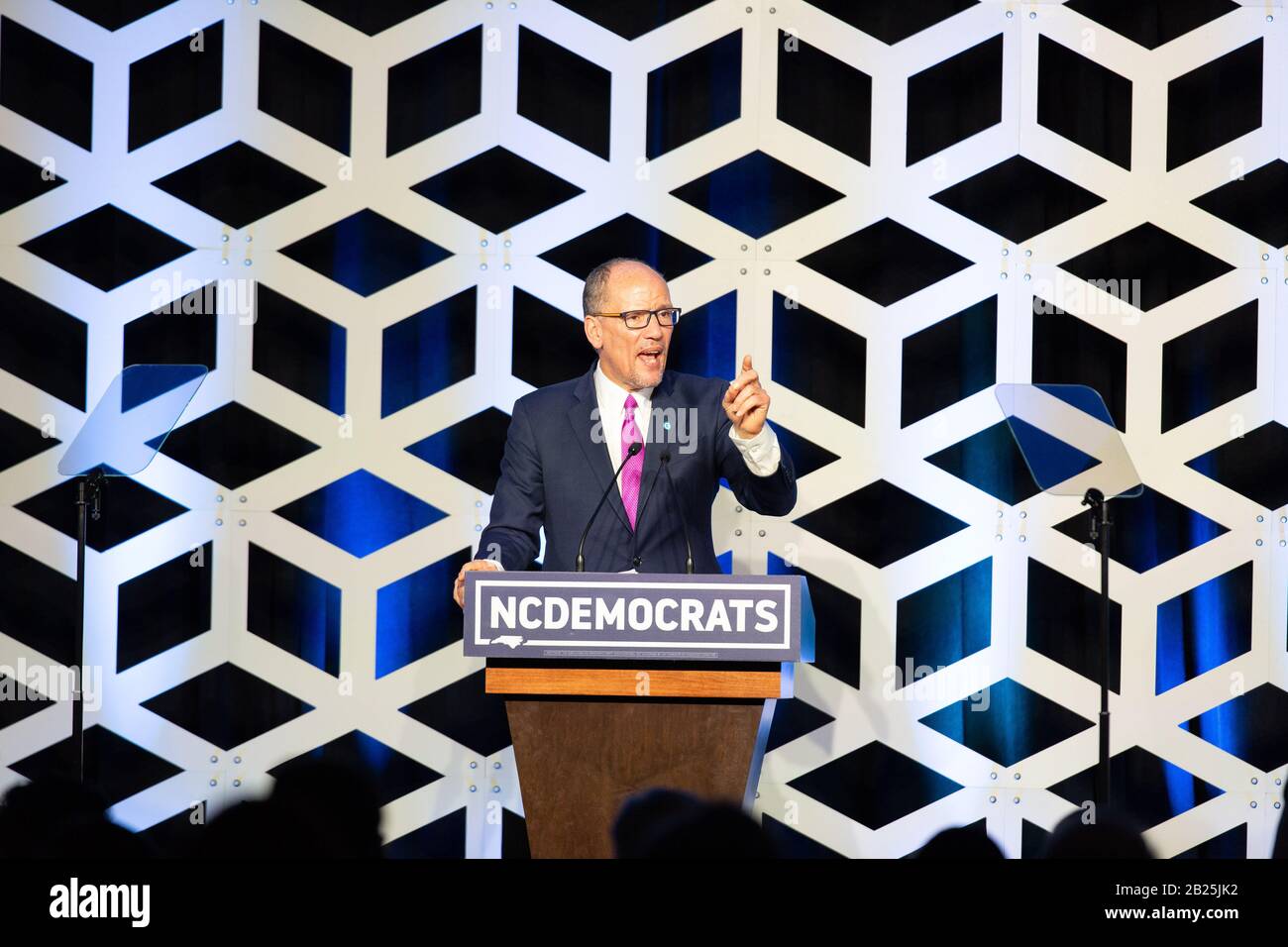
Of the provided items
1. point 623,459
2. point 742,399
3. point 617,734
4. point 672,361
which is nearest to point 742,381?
point 742,399

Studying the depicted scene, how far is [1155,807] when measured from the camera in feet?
14.8

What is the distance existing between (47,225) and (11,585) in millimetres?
1142

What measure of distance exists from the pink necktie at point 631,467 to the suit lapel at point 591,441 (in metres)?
0.03

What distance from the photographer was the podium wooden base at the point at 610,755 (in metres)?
2.93

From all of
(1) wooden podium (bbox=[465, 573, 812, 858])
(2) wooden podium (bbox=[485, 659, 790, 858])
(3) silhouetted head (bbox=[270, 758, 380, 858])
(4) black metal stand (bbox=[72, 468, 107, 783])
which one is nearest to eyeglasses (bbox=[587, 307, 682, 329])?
(1) wooden podium (bbox=[465, 573, 812, 858])

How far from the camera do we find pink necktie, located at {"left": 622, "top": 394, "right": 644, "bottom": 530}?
346 cm

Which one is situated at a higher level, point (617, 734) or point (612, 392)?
point (612, 392)

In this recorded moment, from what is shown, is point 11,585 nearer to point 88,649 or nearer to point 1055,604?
point 88,649

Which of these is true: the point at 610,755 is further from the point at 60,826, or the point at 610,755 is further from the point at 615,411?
the point at 60,826

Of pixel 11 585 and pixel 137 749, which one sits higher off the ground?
pixel 11 585

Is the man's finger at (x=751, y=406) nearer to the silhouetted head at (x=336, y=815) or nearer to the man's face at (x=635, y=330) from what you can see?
the man's face at (x=635, y=330)

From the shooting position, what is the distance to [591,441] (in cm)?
350

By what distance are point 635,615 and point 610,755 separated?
0.31 m
